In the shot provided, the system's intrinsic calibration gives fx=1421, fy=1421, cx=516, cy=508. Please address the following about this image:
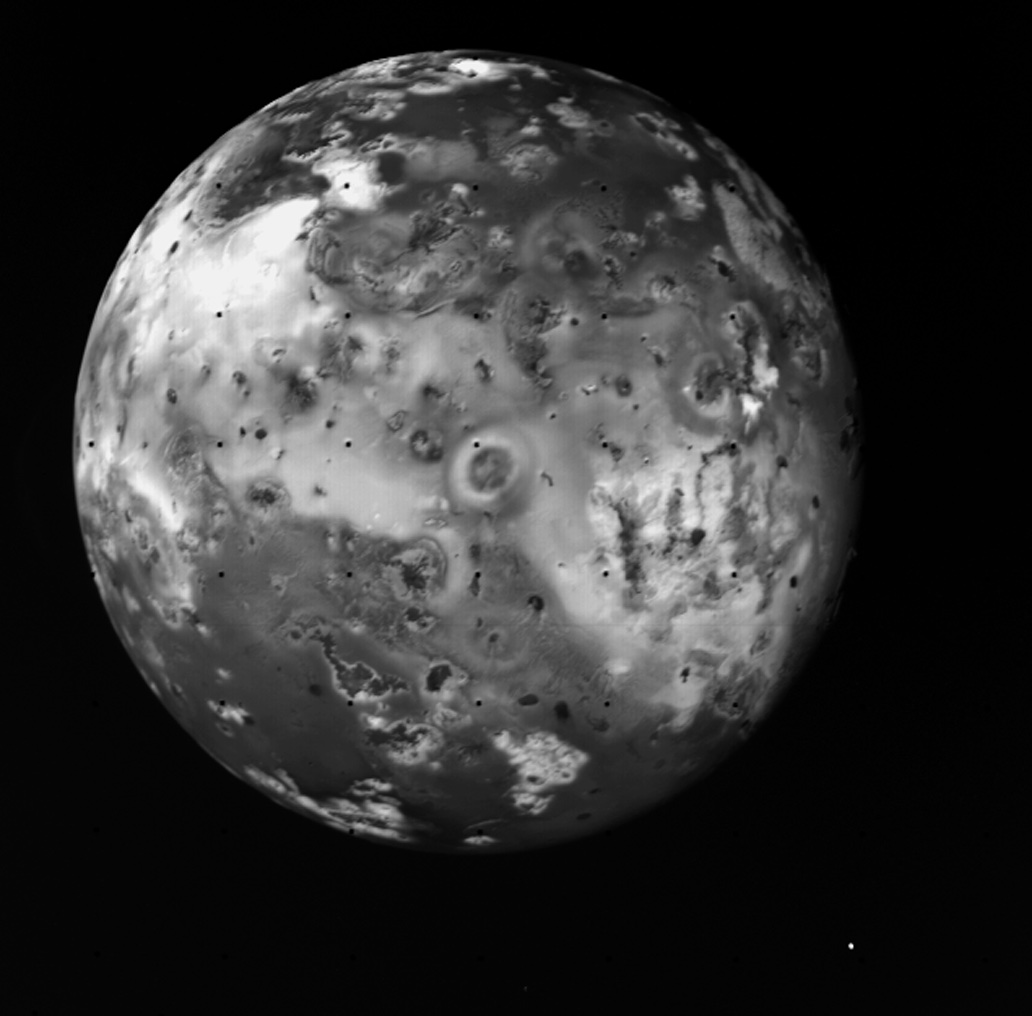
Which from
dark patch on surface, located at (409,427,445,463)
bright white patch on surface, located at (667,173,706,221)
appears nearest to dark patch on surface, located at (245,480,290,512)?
dark patch on surface, located at (409,427,445,463)

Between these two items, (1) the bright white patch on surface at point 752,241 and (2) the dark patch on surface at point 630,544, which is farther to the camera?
(1) the bright white patch on surface at point 752,241

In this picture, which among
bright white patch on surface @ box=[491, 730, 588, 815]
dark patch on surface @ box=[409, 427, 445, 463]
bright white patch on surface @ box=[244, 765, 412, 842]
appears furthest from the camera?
bright white patch on surface @ box=[244, 765, 412, 842]

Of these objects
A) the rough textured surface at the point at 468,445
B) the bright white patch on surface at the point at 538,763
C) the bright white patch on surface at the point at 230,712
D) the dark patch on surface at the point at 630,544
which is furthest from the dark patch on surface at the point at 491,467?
the bright white patch on surface at the point at 230,712

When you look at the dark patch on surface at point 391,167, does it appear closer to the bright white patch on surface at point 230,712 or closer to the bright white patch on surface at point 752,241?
the bright white patch on surface at point 752,241

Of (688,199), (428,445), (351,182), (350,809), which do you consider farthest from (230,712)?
(688,199)

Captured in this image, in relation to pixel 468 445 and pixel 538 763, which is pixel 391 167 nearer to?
pixel 468 445

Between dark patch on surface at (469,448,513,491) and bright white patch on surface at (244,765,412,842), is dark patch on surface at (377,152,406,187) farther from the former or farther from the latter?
bright white patch on surface at (244,765,412,842)

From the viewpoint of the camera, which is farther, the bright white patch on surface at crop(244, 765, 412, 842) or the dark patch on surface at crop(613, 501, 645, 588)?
the bright white patch on surface at crop(244, 765, 412, 842)

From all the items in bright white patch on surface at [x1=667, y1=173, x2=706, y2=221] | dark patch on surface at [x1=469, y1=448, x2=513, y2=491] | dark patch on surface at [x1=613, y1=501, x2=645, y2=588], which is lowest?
dark patch on surface at [x1=613, y1=501, x2=645, y2=588]
